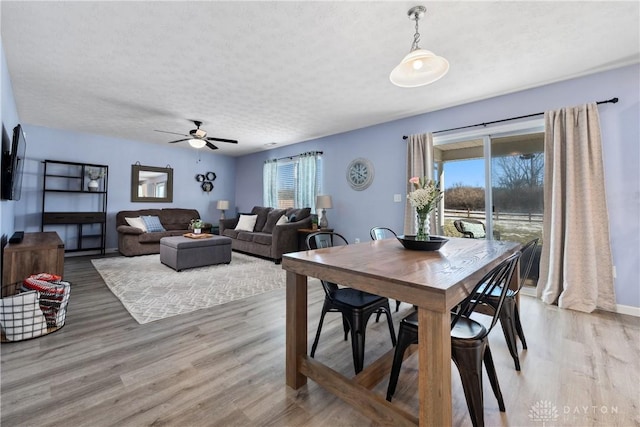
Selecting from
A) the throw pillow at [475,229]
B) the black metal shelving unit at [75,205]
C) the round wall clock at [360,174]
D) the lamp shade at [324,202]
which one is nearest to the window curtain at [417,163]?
the throw pillow at [475,229]

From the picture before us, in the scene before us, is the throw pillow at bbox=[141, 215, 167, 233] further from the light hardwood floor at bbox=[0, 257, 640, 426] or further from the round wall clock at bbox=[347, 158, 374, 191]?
the round wall clock at bbox=[347, 158, 374, 191]

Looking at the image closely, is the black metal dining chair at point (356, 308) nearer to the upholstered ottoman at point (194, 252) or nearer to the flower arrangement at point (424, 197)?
the flower arrangement at point (424, 197)

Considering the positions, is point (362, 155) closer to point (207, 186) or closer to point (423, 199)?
point (423, 199)

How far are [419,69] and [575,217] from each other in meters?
2.47

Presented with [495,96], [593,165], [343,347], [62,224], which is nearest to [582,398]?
[343,347]

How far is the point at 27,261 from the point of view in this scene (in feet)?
8.91

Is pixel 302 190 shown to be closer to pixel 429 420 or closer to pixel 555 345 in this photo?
pixel 555 345

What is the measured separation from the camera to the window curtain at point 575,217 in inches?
110

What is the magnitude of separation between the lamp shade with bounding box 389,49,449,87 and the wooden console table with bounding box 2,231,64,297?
12.0 feet

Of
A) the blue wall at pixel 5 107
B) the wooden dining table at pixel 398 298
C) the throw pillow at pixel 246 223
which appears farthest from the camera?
the throw pillow at pixel 246 223

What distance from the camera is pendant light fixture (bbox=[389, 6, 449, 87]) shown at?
1743 mm

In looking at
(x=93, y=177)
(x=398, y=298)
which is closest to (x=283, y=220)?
(x=93, y=177)

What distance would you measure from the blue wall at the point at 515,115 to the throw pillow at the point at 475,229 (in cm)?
93

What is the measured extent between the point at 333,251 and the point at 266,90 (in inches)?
97.1
